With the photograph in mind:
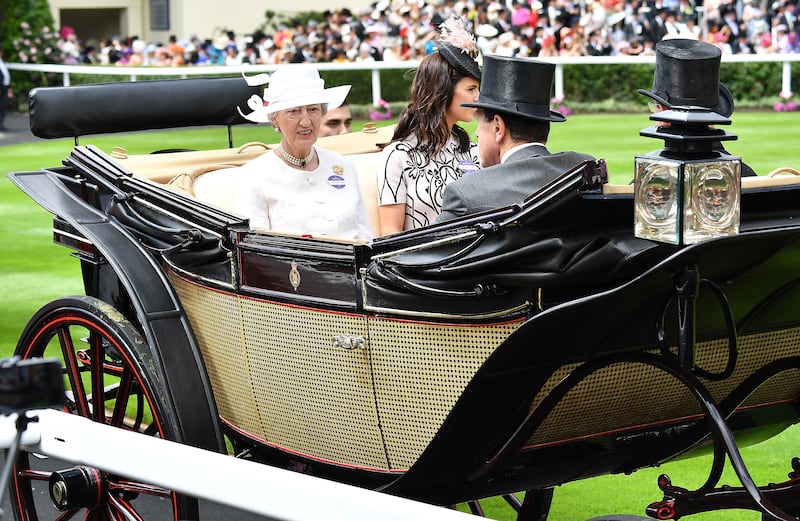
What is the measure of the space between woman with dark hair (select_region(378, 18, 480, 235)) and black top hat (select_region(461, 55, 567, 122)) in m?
0.91

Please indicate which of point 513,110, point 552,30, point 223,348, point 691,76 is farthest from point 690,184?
point 552,30

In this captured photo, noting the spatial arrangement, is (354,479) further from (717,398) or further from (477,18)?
(477,18)

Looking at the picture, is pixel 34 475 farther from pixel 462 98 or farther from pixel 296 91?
pixel 462 98

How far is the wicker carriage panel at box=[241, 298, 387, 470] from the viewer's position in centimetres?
294

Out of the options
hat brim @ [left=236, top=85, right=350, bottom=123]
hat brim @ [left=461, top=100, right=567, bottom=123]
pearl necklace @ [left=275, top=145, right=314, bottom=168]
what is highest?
hat brim @ [left=461, top=100, right=567, bottom=123]

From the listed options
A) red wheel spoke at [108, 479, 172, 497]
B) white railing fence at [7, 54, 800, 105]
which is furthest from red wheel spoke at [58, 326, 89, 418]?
white railing fence at [7, 54, 800, 105]

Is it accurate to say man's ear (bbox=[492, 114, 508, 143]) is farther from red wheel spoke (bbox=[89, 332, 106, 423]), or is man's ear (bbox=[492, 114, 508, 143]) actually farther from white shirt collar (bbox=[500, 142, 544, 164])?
red wheel spoke (bbox=[89, 332, 106, 423])

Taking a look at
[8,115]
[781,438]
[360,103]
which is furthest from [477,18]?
[781,438]

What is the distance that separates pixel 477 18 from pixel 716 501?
20310 mm

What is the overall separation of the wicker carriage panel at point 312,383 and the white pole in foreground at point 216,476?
1.99 ft

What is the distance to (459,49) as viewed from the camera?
13.8 ft

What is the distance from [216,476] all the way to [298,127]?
68.7 inches

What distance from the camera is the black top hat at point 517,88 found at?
10.5ft

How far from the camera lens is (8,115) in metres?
20.5
